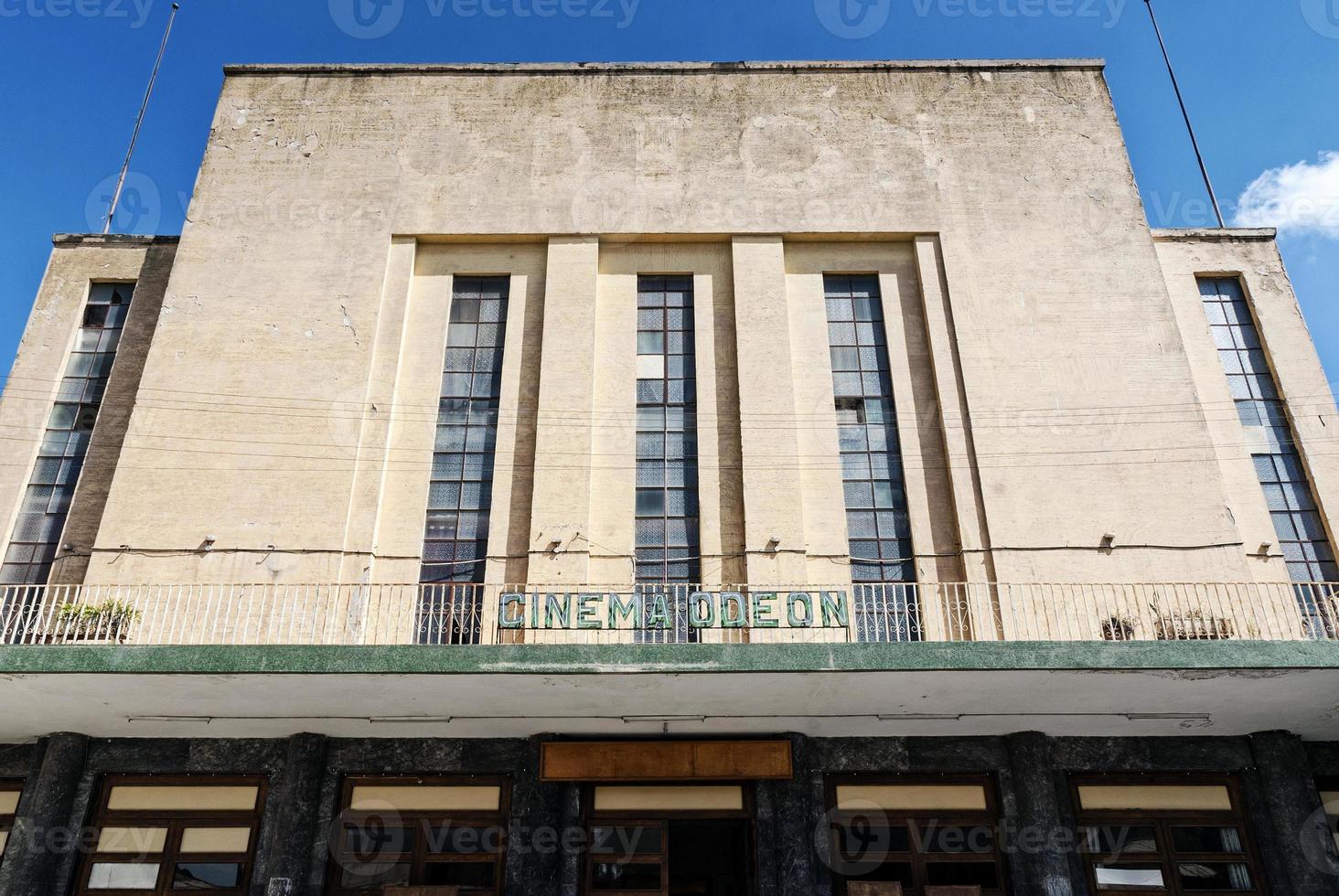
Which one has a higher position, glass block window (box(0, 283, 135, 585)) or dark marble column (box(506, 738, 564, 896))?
glass block window (box(0, 283, 135, 585))

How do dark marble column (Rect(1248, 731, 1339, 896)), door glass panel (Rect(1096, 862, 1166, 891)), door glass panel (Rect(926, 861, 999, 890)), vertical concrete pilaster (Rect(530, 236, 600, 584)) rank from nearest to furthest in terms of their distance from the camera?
dark marble column (Rect(1248, 731, 1339, 896))
door glass panel (Rect(1096, 862, 1166, 891))
door glass panel (Rect(926, 861, 999, 890))
vertical concrete pilaster (Rect(530, 236, 600, 584))

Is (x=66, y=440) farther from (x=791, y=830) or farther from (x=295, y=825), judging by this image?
(x=791, y=830)

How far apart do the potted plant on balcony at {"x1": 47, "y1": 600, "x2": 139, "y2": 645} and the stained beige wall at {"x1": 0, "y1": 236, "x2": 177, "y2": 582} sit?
5.60ft

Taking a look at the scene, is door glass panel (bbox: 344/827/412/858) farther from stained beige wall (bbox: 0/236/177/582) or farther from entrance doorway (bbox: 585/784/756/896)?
stained beige wall (bbox: 0/236/177/582)

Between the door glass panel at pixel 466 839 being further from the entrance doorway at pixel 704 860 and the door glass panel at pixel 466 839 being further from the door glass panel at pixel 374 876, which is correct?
the entrance doorway at pixel 704 860

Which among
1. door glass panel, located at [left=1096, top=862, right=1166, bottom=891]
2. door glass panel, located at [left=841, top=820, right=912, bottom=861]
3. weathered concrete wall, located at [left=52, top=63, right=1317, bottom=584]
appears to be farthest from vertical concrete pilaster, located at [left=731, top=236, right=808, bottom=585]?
door glass panel, located at [left=1096, top=862, right=1166, bottom=891]

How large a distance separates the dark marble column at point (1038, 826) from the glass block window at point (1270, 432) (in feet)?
18.6

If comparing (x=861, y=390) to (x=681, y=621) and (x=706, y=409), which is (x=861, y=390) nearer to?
(x=706, y=409)

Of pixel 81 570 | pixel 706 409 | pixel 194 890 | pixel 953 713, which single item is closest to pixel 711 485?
pixel 706 409

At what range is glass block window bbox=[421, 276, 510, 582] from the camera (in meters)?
14.4

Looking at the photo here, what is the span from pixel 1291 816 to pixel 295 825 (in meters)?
11.2

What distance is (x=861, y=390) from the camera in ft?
51.1

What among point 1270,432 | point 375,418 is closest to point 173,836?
point 375,418

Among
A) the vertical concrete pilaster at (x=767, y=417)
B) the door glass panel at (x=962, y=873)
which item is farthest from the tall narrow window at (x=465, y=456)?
the door glass panel at (x=962, y=873)
